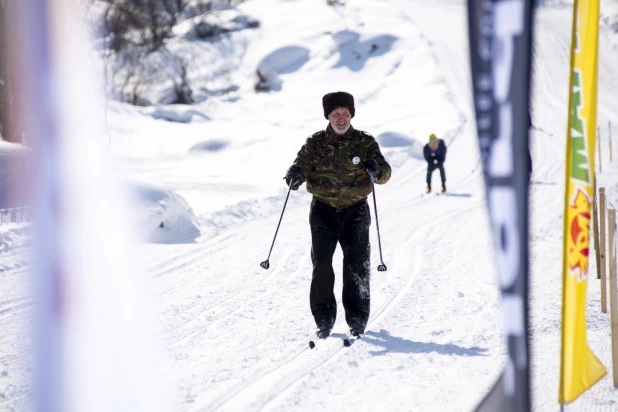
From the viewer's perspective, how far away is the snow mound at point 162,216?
10.3 meters

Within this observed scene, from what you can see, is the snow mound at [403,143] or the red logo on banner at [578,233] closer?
the red logo on banner at [578,233]

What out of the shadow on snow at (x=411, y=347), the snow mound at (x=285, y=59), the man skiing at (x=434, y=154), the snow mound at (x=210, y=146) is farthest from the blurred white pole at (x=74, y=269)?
the snow mound at (x=285, y=59)

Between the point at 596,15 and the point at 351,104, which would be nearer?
the point at 596,15

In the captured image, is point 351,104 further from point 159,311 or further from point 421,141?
point 421,141

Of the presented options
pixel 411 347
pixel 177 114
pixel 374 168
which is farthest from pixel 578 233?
pixel 177 114

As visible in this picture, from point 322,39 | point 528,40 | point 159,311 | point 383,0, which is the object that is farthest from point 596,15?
point 383,0

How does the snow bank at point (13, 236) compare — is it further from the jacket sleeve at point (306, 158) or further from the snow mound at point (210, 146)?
the snow mound at point (210, 146)

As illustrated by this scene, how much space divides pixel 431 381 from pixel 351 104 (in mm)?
1913

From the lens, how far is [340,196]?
16.4ft

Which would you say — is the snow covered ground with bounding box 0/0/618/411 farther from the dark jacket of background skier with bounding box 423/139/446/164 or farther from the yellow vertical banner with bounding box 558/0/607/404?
the dark jacket of background skier with bounding box 423/139/446/164

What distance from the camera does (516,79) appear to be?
7.25ft

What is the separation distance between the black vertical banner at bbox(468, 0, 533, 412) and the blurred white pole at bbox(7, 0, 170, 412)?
89.2 inches

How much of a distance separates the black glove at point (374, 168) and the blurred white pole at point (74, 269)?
75.7 inches

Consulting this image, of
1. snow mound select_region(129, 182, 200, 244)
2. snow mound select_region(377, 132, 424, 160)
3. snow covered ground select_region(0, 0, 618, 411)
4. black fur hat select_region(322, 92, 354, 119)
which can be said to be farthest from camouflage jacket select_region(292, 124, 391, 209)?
snow mound select_region(377, 132, 424, 160)
